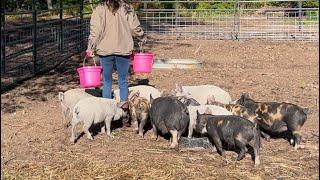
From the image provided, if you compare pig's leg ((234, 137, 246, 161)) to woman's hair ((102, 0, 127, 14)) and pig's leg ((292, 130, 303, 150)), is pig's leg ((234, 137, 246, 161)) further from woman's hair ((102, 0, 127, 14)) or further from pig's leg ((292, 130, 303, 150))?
woman's hair ((102, 0, 127, 14))

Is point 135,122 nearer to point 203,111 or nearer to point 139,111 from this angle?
point 139,111

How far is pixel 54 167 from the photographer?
5258mm

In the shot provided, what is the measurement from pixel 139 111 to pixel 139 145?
1.81 feet

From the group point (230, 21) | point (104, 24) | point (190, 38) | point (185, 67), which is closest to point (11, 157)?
point (104, 24)

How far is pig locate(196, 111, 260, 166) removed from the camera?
5301mm

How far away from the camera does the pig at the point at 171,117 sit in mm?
5934

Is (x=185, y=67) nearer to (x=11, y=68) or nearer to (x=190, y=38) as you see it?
(x=11, y=68)


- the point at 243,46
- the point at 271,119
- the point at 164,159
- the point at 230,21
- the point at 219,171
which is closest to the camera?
the point at 219,171

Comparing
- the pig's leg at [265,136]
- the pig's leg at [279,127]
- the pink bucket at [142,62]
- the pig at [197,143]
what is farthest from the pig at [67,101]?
the pig's leg at [279,127]

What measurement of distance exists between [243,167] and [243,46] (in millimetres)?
9791

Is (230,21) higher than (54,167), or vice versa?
(230,21)

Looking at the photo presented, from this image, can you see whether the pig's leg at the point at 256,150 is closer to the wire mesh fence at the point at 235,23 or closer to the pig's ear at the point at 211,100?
the pig's ear at the point at 211,100

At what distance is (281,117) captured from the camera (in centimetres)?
598

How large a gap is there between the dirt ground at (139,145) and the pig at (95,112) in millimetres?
178
